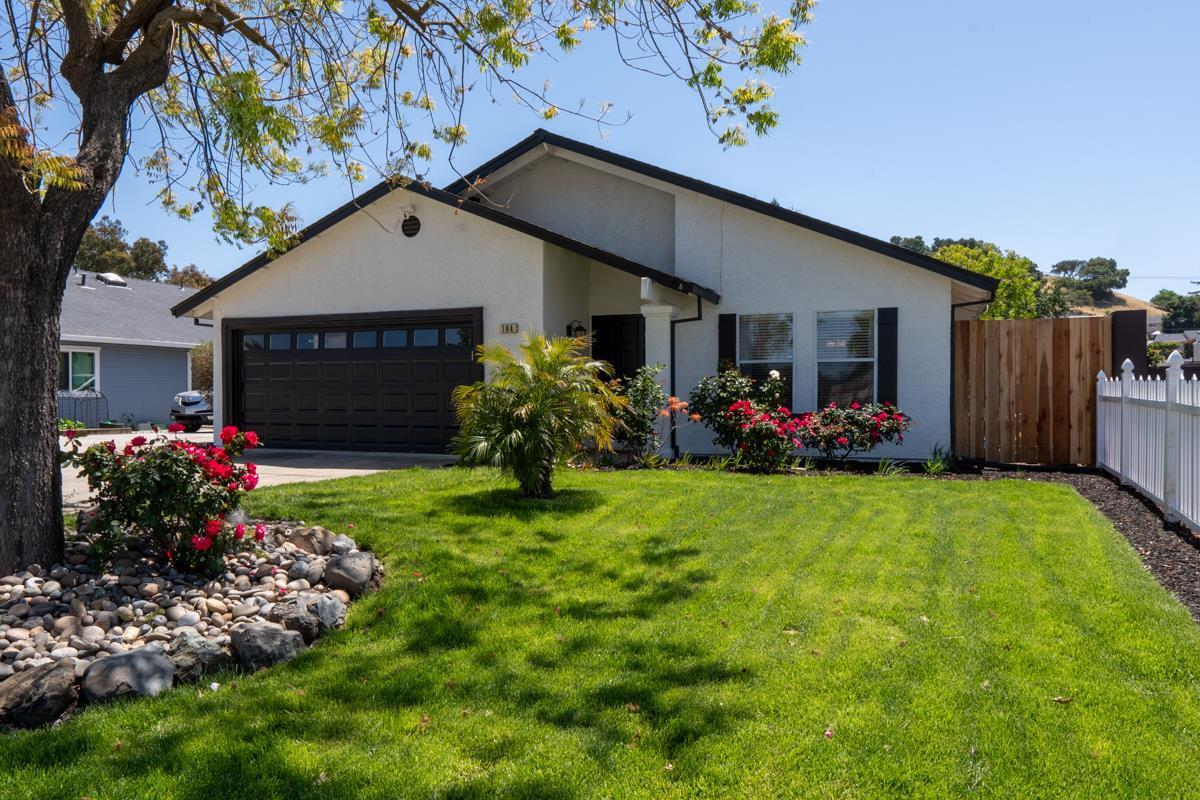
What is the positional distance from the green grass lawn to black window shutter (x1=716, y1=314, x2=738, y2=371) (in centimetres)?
600

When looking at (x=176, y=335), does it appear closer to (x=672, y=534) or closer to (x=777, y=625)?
(x=672, y=534)

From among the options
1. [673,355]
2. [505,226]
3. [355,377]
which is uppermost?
[505,226]

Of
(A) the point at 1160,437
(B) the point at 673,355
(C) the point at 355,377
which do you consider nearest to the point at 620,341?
(B) the point at 673,355

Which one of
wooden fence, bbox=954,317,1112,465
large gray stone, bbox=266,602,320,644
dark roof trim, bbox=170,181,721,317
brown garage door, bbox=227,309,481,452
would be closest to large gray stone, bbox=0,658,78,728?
large gray stone, bbox=266,602,320,644

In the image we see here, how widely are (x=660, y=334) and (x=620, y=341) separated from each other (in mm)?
1703

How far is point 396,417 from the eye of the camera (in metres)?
13.1

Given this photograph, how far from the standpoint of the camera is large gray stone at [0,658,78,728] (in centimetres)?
342

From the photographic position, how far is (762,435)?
34.2 ft

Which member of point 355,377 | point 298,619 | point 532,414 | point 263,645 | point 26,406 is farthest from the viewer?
point 355,377

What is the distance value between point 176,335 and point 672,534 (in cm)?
2422

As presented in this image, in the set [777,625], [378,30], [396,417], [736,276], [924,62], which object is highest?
[924,62]

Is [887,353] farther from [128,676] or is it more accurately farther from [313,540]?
[128,676]

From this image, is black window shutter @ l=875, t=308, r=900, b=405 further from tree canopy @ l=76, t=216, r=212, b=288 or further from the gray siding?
tree canopy @ l=76, t=216, r=212, b=288

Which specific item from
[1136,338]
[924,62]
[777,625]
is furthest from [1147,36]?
[777,625]
